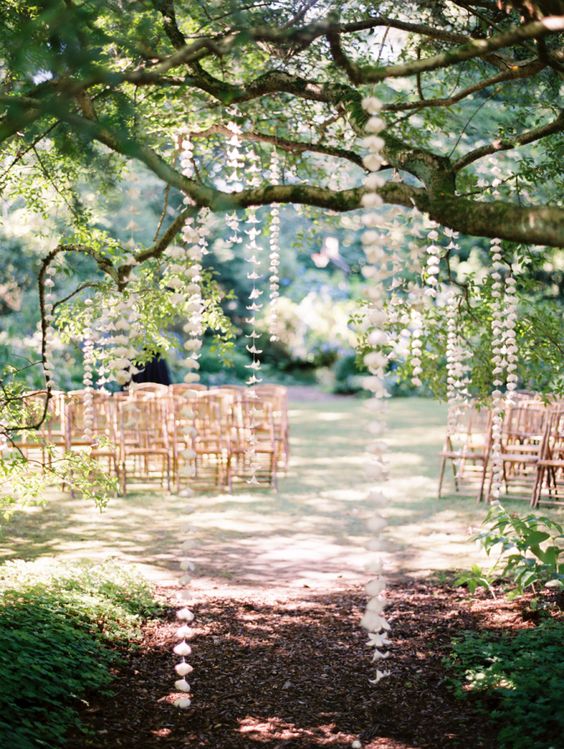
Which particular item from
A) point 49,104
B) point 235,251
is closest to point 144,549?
point 49,104

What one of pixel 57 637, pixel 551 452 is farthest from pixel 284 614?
pixel 551 452

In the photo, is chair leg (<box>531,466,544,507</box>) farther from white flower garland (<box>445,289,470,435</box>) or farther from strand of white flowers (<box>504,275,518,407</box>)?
strand of white flowers (<box>504,275,518,407</box>)

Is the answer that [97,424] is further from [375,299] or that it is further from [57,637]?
[375,299]

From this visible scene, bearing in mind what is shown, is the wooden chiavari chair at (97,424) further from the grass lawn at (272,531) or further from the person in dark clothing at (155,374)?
the person in dark clothing at (155,374)

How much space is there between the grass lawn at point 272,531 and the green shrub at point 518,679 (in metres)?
1.65

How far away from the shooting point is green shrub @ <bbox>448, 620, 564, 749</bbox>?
3.94 meters

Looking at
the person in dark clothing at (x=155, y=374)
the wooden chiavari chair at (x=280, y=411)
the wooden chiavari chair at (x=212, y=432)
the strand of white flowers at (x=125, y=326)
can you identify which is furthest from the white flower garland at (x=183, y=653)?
the person in dark clothing at (x=155, y=374)

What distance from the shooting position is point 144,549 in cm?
795

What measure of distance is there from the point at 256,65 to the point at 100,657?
13.2 feet

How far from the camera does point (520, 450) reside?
10.3 metres

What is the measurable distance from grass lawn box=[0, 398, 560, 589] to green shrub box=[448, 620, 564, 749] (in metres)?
1.65

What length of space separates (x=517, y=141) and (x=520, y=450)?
5893mm

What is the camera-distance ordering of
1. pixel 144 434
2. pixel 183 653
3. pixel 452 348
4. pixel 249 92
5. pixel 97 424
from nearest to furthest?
pixel 183 653
pixel 249 92
pixel 452 348
pixel 97 424
pixel 144 434

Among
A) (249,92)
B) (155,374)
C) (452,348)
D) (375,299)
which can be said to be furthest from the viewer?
(155,374)
